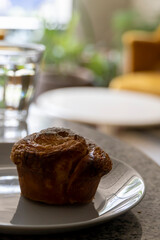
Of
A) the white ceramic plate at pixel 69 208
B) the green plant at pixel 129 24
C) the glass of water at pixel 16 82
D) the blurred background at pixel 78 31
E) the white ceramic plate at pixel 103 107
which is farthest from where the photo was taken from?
the green plant at pixel 129 24

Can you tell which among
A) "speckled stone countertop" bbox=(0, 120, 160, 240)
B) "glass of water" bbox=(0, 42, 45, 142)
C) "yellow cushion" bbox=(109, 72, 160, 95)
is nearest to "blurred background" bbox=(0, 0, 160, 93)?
"yellow cushion" bbox=(109, 72, 160, 95)

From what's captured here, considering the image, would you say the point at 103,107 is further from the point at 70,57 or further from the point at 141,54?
the point at 70,57

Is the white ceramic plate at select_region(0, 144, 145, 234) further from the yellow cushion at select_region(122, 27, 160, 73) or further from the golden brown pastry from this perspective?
the yellow cushion at select_region(122, 27, 160, 73)

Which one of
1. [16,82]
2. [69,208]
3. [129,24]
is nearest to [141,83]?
[129,24]

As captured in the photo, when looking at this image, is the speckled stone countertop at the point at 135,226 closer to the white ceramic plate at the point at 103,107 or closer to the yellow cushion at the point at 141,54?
the white ceramic plate at the point at 103,107

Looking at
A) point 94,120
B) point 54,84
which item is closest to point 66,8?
point 54,84

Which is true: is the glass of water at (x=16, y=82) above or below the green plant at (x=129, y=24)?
above

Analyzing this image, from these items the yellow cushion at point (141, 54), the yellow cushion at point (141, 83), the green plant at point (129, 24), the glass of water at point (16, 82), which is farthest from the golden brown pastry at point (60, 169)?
the green plant at point (129, 24)

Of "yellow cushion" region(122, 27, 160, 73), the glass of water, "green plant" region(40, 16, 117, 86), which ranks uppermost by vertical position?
the glass of water
